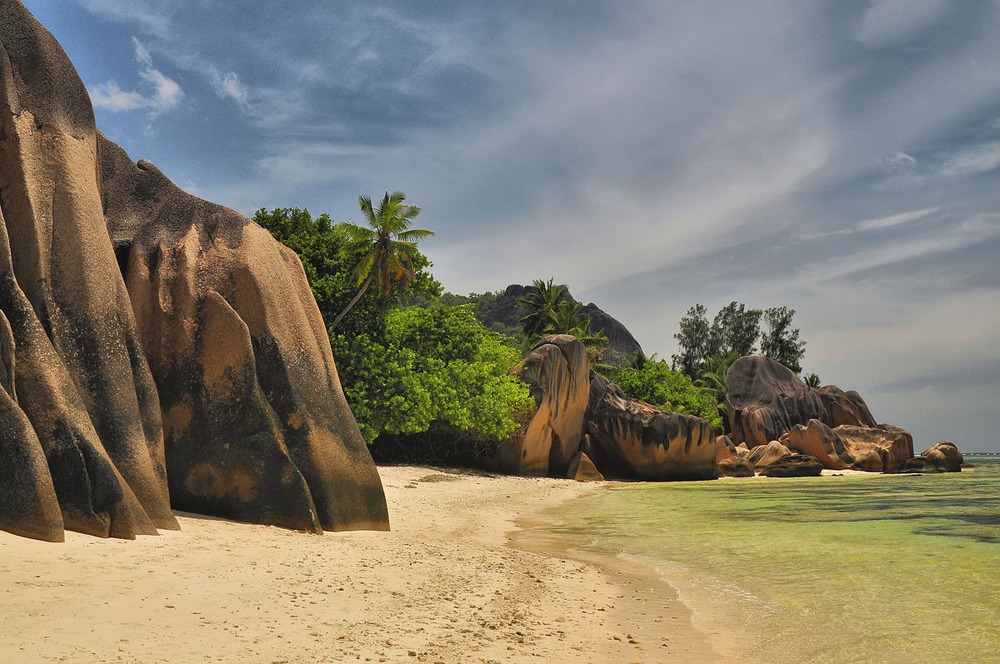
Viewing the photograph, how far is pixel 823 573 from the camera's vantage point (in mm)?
9078

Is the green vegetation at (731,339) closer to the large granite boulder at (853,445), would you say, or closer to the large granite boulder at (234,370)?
the large granite boulder at (853,445)

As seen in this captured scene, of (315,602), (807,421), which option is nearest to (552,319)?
(807,421)

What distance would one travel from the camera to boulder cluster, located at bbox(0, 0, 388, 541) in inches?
287

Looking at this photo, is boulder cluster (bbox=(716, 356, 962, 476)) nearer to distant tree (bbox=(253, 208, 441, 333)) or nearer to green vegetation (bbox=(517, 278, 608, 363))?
green vegetation (bbox=(517, 278, 608, 363))

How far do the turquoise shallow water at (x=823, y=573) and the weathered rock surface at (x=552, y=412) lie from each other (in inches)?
503

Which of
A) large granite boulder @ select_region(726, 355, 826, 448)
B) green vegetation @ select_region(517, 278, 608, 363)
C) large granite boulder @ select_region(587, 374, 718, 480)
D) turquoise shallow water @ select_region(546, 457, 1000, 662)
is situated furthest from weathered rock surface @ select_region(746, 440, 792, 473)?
turquoise shallow water @ select_region(546, 457, 1000, 662)

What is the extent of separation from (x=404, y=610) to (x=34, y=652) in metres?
2.64

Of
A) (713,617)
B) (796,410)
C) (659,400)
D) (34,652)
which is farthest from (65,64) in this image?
(796,410)

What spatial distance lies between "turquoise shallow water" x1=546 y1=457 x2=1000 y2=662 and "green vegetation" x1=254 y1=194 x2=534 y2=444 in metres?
8.53

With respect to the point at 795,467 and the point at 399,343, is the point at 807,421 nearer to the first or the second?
the point at 795,467

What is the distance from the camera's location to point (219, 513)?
31.0ft

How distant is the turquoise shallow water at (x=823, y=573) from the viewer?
6004 mm

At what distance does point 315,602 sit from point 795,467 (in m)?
43.1

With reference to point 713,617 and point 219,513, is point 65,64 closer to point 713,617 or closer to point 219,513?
point 219,513
